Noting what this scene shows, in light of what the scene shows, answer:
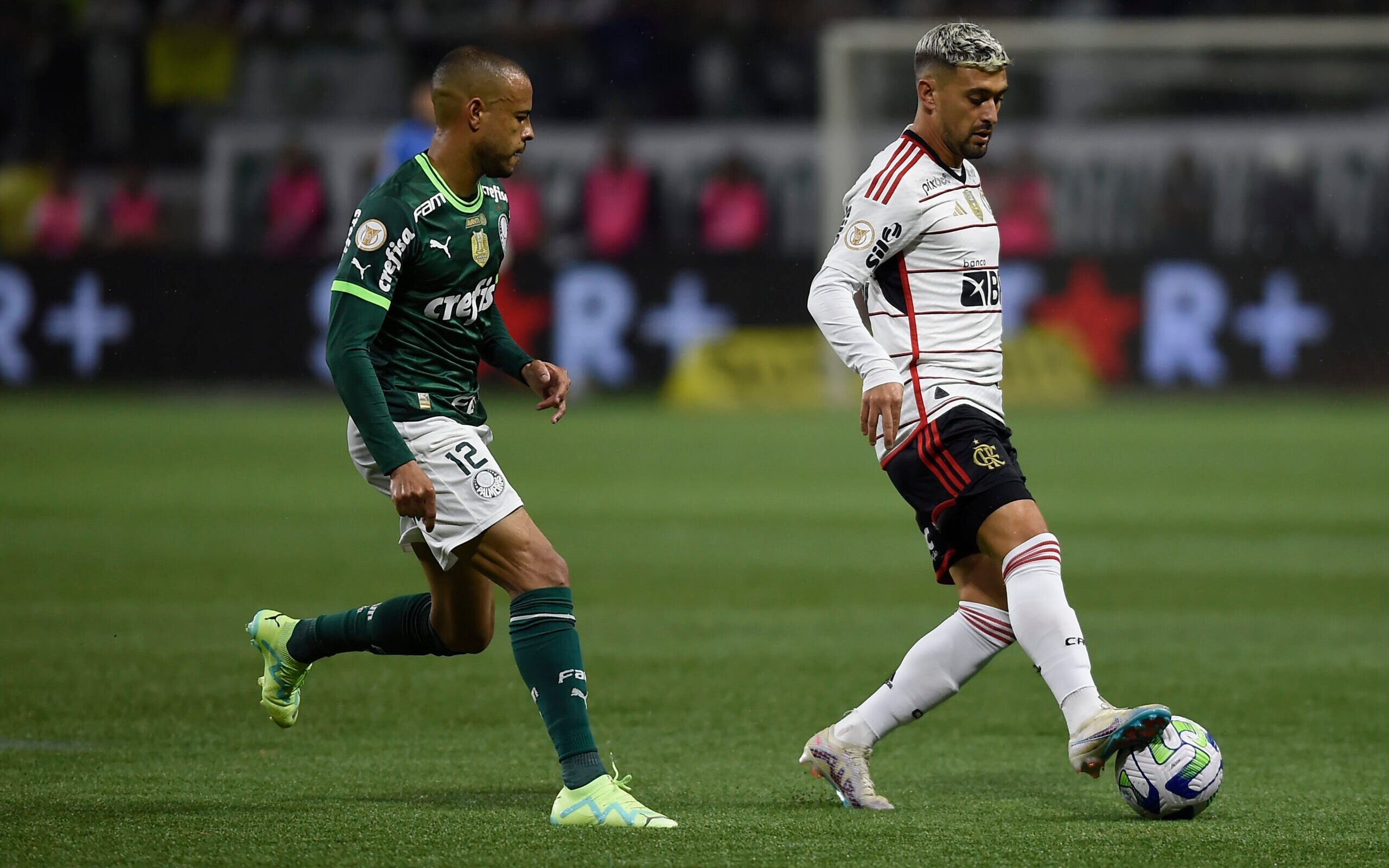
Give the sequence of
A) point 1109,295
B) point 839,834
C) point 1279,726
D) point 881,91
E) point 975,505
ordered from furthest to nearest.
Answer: point 881,91 < point 1109,295 < point 1279,726 < point 975,505 < point 839,834

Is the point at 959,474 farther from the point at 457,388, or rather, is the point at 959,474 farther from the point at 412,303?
the point at 412,303

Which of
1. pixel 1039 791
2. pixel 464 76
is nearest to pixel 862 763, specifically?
pixel 1039 791

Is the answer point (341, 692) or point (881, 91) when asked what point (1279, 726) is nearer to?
point (341, 692)

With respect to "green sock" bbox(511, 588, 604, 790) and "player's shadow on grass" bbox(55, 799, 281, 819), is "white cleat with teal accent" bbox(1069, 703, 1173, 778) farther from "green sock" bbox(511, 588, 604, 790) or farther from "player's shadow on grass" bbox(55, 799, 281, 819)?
"player's shadow on grass" bbox(55, 799, 281, 819)

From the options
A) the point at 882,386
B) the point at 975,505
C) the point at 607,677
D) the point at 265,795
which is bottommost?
the point at 607,677

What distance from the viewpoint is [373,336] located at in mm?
4680

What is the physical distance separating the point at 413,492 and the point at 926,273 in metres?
1.48

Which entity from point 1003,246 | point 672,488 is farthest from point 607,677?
point 1003,246

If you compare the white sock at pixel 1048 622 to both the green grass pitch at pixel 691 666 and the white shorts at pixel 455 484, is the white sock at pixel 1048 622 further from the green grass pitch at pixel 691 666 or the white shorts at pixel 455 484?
the white shorts at pixel 455 484

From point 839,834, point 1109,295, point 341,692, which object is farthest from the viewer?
point 1109,295

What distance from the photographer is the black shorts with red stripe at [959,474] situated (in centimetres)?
488

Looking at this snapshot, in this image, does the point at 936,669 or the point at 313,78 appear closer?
the point at 936,669

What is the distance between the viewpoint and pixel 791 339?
19.8 m

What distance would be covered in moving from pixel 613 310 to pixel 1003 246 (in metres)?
4.27
